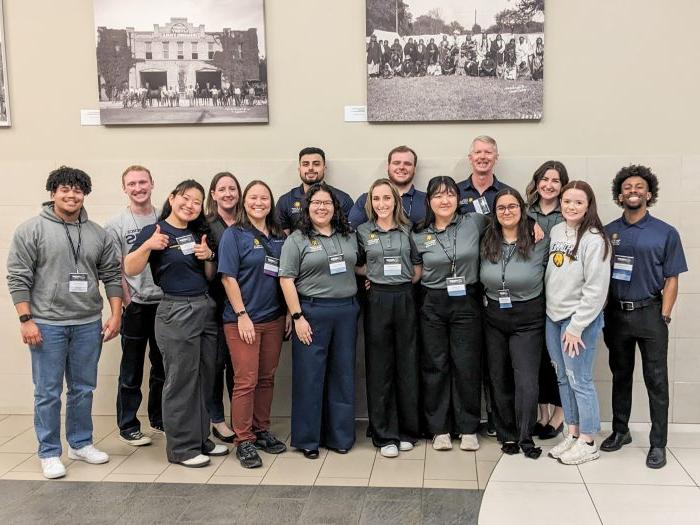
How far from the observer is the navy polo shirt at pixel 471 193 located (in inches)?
158

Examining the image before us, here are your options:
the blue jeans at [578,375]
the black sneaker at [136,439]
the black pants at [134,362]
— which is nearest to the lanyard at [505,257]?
the blue jeans at [578,375]

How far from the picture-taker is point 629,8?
405 cm

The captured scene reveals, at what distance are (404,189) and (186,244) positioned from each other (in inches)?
56.4

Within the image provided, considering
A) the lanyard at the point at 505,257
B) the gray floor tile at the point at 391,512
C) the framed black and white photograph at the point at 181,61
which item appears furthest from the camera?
the framed black and white photograph at the point at 181,61

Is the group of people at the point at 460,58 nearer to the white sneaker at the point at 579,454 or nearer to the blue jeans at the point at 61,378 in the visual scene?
the white sneaker at the point at 579,454

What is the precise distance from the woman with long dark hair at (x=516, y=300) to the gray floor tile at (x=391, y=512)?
0.92 metres

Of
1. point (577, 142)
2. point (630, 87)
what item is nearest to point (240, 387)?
point (577, 142)

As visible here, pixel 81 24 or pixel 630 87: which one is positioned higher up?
pixel 81 24

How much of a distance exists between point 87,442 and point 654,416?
3269 mm

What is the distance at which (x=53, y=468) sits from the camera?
346cm

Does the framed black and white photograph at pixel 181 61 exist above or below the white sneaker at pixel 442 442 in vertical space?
above

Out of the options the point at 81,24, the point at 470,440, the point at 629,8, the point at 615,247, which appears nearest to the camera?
the point at 615,247

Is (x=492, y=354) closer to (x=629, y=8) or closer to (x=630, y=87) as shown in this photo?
(x=630, y=87)

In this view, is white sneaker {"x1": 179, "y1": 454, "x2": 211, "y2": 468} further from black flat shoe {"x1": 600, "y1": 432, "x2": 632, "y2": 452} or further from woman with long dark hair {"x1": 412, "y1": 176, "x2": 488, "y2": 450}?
black flat shoe {"x1": 600, "y1": 432, "x2": 632, "y2": 452}
